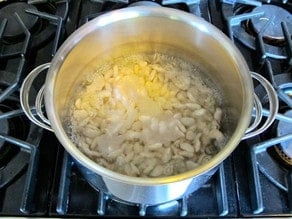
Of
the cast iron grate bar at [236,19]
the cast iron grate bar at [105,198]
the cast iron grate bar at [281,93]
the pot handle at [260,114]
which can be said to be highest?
the cast iron grate bar at [236,19]

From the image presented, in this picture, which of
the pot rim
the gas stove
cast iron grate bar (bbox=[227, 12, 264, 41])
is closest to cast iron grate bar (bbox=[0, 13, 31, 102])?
the gas stove

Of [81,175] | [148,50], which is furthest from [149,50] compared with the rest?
[81,175]

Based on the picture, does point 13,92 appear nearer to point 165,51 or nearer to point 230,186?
point 165,51

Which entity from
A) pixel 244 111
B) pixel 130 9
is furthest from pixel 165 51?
pixel 244 111

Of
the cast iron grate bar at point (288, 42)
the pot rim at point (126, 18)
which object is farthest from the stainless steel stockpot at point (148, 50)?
the cast iron grate bar at point (288, 42)

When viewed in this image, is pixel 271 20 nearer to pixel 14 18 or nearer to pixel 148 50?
pixel 148 50

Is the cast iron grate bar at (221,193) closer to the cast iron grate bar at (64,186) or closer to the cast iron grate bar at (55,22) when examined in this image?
the cast iron grate bar at (64,186)

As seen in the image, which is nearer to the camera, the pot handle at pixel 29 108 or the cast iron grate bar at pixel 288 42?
the pot handle at pixel 29 108

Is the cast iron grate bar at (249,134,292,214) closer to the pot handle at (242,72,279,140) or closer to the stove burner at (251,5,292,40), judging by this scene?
the pot handle at (242,72,279,140)
